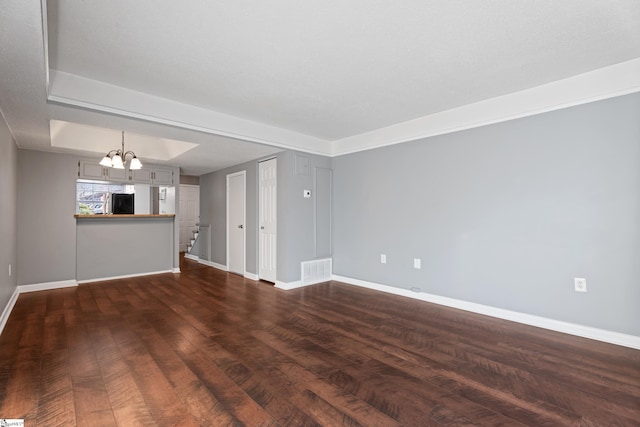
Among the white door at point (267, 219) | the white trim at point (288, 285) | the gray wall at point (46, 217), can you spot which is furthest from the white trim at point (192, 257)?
the white trim at point (288, 285)

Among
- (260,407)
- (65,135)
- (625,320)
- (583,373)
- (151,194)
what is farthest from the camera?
(151,194)

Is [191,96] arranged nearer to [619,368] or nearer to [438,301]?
[438,301]

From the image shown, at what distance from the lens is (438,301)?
3871 mm

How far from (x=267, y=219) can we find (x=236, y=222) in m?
1.13

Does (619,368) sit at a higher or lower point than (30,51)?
lower

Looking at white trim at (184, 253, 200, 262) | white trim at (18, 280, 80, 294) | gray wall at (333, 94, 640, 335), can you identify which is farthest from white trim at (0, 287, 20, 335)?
gray wall at (333, 94, 640, 335)

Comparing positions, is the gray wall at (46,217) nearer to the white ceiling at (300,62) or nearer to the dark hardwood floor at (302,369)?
the white ceiling at (300,62)

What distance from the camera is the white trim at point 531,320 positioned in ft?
8.71

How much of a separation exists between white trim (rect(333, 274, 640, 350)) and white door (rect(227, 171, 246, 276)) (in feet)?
9.35

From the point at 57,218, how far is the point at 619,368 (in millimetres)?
6996

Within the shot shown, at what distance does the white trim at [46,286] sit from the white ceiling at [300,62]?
2.14m

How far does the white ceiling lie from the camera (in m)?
1.93

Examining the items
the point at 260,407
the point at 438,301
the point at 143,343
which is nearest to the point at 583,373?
the point at 438,301

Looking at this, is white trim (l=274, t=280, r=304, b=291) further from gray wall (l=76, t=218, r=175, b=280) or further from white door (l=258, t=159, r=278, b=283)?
gray wall (l=76, t=218, r=175, b=280)
